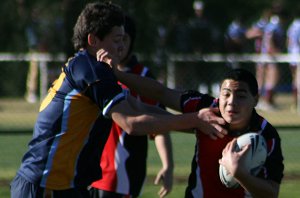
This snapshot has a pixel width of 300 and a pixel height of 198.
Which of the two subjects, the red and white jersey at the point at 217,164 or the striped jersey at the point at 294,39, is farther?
the striped jersey at the point at 294,39

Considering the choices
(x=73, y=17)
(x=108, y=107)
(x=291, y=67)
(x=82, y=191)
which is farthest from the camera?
(x=291, y=67)

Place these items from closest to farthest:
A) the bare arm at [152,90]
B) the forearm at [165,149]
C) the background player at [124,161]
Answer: the bare arm at [152,90]
the background player at [124,161]
the forearm at [165,149]

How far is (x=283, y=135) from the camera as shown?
43.7 ft

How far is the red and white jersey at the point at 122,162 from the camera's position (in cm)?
724

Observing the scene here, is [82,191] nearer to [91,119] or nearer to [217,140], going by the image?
[91,119]

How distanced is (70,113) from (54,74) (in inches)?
391

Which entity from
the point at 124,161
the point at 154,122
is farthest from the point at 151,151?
the point at 154,122

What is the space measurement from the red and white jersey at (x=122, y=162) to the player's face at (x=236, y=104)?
1.71 m

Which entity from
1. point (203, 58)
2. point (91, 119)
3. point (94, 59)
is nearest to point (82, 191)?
point (91, 119)

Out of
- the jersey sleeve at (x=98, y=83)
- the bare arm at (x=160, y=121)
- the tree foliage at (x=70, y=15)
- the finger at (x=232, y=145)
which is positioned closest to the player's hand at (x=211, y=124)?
the bare arm at (x=160, y=121)

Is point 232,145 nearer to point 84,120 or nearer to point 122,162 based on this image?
point 84,120

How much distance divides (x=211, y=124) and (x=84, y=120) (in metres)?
0.73

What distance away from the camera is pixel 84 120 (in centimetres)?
555

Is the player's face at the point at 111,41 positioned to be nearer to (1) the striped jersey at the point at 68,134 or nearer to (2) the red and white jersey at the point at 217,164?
(1) the striped jersey at the point at 68,134
